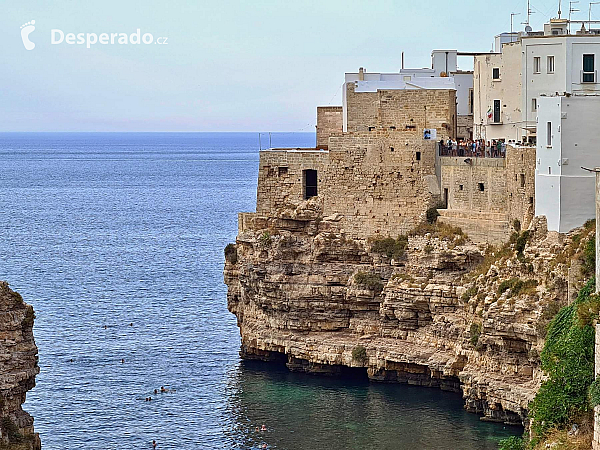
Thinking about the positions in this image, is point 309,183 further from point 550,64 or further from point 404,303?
point 550,64

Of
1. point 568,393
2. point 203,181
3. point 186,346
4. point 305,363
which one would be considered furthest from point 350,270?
point 203,181

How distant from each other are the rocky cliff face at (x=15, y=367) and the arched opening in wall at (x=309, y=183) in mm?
25584

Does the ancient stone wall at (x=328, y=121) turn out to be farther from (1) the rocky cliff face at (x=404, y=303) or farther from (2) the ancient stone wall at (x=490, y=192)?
(2) the ancient stone wall at (x=490, y=192)

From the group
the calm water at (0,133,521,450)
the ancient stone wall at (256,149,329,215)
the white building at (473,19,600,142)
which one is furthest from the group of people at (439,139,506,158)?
the calm water at (0,133,521,450)

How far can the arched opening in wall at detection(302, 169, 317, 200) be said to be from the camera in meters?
59.6

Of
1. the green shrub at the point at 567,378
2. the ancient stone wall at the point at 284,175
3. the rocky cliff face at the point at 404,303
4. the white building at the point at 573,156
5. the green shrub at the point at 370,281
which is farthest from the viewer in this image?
the ancient stone wall at the point at 284,175

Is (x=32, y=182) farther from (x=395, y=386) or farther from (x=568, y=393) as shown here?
(x=568, y=393)

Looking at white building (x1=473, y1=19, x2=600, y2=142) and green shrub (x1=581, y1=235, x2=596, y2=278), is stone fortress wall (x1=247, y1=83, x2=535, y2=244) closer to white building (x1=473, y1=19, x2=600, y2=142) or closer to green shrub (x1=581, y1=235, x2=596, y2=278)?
white building (x1=473, y1=19, x2=600, y2=142)

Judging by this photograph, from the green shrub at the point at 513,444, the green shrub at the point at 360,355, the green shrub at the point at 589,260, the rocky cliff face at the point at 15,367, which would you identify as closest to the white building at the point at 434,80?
the green shrub at the point at 360,355

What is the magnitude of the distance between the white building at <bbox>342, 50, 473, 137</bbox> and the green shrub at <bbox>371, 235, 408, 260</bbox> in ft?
26.3

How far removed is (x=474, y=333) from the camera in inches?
1961

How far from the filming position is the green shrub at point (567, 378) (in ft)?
121

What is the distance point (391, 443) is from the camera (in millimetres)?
47375

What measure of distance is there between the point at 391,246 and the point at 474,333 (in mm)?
7565
